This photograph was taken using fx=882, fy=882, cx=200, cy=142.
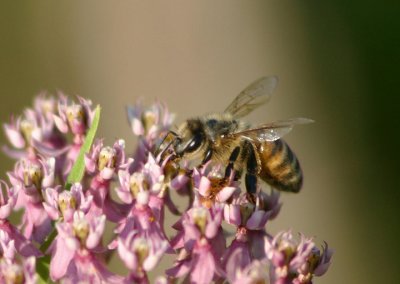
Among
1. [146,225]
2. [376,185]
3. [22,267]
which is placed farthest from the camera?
[376,185]

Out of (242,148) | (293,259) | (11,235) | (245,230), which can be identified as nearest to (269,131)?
(242,148)

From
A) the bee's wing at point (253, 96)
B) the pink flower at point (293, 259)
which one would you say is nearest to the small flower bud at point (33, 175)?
the pink flower at point (293, 259)

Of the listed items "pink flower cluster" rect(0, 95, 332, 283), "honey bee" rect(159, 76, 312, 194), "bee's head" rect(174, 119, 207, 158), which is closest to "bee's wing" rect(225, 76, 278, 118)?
"honey bee" rect(159, 76, 312, 194)

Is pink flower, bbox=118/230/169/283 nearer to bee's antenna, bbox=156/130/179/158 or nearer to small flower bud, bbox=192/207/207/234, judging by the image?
small flower bud, bbox=192/207/207/234

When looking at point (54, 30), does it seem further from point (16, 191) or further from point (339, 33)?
point (16, 191)

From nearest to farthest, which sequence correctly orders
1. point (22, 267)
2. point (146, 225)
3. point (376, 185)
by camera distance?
1. point (22, 267)
2. point (146, 225)
3. point (376, 185)

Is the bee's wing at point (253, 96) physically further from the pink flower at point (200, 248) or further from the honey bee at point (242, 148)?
the pink flower at point (200, 248)

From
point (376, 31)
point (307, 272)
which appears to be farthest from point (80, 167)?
point (376, 31)

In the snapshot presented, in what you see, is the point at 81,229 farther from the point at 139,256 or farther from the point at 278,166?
the point at 278,166
